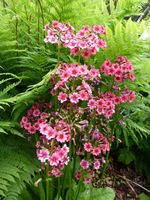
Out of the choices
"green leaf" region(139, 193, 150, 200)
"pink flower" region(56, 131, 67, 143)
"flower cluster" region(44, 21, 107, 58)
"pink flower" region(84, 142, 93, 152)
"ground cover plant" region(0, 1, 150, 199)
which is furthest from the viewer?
"green leaf" region(139, 193, 150, 200)

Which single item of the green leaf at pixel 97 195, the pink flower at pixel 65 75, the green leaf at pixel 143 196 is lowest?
the green leaf at pixel 143 196

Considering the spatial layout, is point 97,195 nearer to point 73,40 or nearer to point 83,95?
point 83,95

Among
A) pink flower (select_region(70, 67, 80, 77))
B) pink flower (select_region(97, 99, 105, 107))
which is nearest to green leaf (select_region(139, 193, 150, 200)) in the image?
pink flower (select_region(97, 99, 105, 107))

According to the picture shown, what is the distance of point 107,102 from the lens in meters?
1.05

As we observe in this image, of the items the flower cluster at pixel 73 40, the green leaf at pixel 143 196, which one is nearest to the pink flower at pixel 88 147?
the flower cluster at pixel 73 40

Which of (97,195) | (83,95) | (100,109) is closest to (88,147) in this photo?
(100,109)

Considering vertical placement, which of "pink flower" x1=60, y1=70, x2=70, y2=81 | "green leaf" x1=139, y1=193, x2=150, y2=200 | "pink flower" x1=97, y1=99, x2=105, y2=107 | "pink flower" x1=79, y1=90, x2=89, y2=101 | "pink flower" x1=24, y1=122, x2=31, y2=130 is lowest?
"green leaf" x1=139, y1=193, x2=150, y2=200

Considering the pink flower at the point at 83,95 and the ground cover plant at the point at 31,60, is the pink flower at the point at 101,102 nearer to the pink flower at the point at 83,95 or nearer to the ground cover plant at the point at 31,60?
the pink flower at the point at 83,95

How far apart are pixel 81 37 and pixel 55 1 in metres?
0.68

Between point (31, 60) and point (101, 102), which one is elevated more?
point (31, 60)

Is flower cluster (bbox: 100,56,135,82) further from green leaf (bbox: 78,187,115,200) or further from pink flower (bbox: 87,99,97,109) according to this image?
green leaf (bbox: 78,187,115,200)

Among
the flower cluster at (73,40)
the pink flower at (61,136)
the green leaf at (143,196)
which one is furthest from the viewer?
the green leaf at (143,196)

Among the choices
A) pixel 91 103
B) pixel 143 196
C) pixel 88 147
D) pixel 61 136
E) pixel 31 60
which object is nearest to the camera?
pixel 61 136

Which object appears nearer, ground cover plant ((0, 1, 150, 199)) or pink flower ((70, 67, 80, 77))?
pink flower ((70, 67, 80, 77))
